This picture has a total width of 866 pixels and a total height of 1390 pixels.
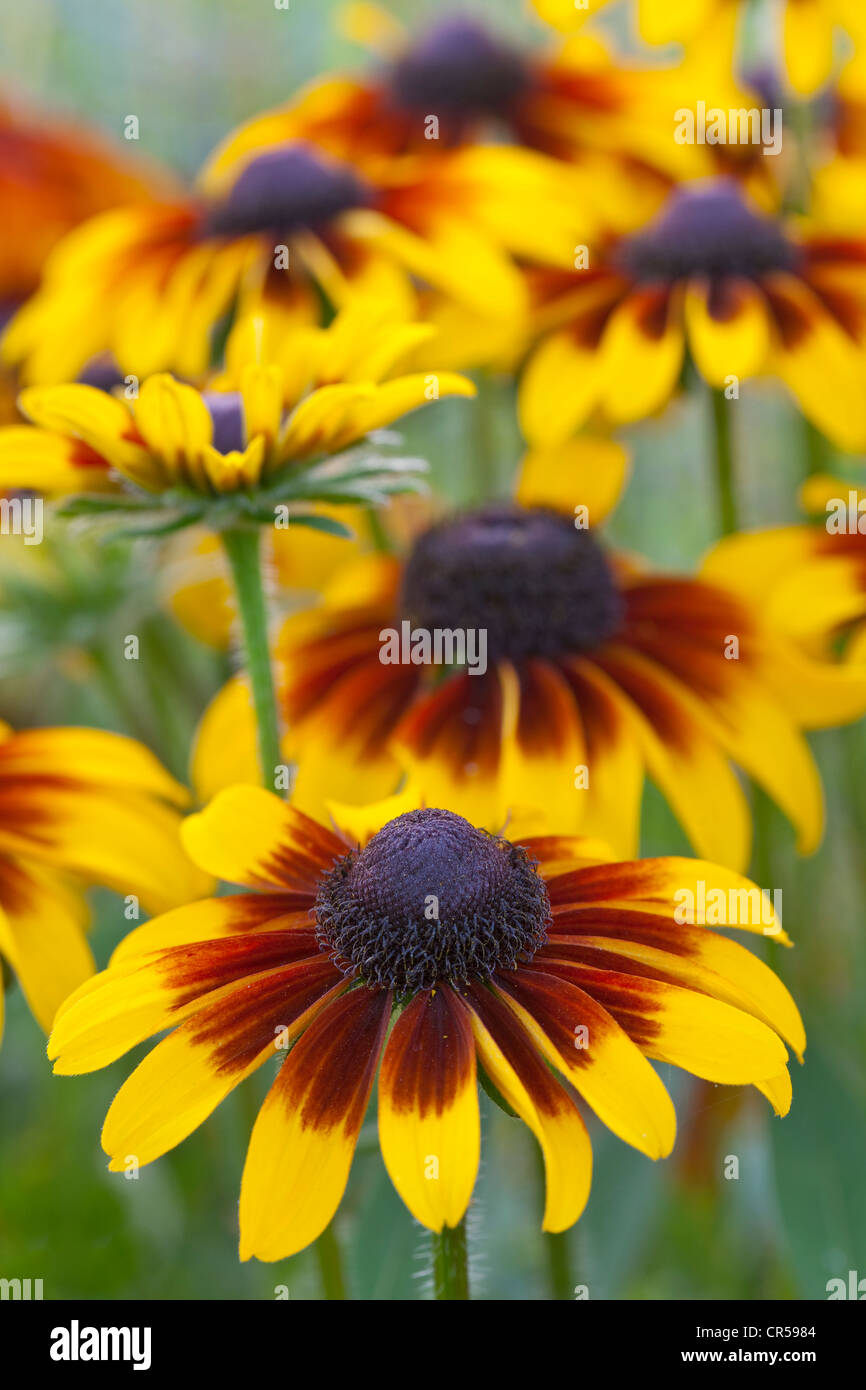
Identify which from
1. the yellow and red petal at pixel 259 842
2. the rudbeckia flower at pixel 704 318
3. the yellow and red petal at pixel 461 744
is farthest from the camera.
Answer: the rudbeckia flower at pixel 704 318

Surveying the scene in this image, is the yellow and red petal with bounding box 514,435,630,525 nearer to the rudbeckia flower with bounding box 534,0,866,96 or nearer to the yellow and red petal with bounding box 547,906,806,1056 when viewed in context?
the rudbeckia flower with bounding box 534,0,866,96

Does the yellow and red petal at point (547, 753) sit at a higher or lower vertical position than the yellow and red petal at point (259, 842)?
higher

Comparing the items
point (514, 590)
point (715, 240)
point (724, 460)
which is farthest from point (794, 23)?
point (514, 590)

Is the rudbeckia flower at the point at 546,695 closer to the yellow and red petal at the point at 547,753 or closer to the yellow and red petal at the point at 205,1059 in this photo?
the yellow and red petal at the point at 547,753

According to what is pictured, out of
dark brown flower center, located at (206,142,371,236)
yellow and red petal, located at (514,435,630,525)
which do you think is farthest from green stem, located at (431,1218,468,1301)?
dark brown flower center, located at (206,142,371,236)

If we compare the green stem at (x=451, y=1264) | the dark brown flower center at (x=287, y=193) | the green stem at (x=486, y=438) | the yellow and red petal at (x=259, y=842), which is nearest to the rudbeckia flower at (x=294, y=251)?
the dark brown flower center at (x=287, y=193)

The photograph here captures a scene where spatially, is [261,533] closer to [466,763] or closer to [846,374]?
[466,763]

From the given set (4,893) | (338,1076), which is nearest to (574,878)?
(338,1076)
